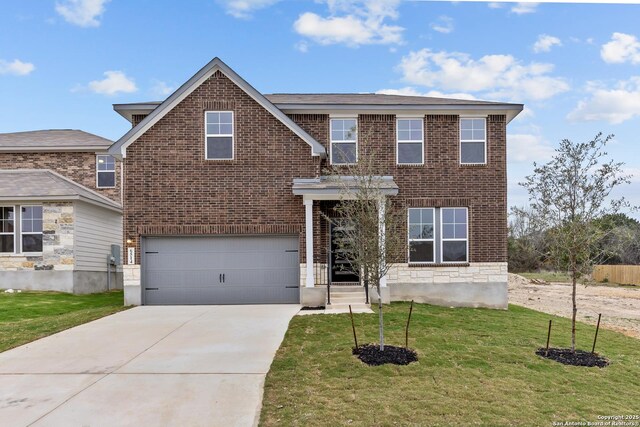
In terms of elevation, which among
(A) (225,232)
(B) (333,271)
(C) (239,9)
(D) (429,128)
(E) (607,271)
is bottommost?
(E) (607,271)

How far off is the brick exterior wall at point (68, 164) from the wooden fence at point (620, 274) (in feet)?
116

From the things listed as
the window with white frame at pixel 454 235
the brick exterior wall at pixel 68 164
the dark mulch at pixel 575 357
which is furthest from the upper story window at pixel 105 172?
the dark mulch at pixel 575 357

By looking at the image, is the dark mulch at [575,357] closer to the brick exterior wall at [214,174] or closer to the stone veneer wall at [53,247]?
the brick exterior wall at [214,174]

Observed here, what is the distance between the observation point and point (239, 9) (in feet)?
40.3

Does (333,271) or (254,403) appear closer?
(254,403)

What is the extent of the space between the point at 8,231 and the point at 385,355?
→ 15727 mm

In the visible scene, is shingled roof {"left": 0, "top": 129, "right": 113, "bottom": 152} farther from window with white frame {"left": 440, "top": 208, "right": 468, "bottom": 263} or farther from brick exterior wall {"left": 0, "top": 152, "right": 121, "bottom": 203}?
window with white frame {"left": 440, "top": 208, "right": 468, "bottom": 263}

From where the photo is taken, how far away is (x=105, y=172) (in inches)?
813

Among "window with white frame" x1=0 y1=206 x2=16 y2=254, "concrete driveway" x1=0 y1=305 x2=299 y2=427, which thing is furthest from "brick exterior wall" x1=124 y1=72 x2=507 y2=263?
"window with white frame" x1=0 y1=206 x2=16 y2=254

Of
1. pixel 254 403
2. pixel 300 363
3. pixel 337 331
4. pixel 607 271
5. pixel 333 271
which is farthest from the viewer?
pixel 607 271

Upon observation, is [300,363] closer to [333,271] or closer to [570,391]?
[570,391]

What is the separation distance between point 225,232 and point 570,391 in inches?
384

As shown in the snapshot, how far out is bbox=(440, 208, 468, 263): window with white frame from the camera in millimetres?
14438

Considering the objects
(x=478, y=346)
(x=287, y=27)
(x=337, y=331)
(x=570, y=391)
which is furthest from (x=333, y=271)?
(x=570, y=391)
